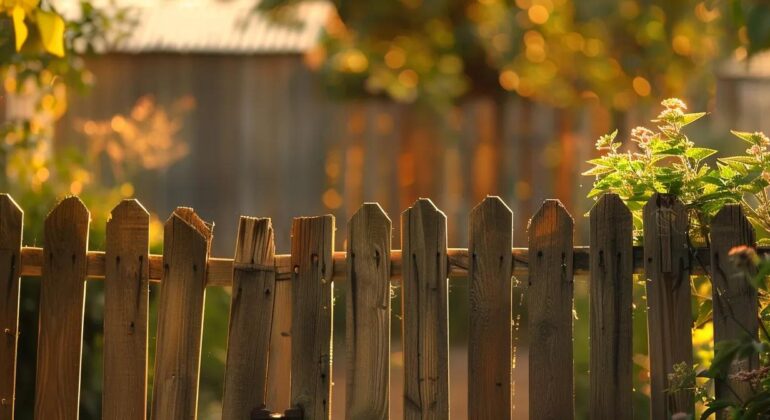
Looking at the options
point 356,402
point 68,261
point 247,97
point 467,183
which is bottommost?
point 356,402

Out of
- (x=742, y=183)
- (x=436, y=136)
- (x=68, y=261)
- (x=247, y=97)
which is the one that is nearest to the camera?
(x=742, y=183)

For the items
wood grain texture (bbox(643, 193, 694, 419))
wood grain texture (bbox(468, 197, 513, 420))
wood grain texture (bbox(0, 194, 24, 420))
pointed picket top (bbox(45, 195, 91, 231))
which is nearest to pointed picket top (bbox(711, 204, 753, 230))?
wood grain texture (bbox(643, 193, 694, 419))

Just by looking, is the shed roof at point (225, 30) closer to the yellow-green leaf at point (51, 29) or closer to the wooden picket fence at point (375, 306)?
the yellow-green leaf at point (51, 29)

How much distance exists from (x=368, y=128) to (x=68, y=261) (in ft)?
25.3

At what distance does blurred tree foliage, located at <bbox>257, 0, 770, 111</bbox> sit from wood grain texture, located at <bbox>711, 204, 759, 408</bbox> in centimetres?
826

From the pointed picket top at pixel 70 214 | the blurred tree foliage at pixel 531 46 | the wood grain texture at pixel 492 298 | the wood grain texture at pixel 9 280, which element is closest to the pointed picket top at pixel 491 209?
the wood grain texture at pixel 492 298

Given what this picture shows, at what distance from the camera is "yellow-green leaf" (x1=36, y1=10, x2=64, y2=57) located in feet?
13.0

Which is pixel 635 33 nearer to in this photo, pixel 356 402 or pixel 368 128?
pixel 368 128

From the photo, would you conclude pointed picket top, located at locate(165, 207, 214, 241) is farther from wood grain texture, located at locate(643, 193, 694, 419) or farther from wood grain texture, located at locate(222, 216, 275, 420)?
wood grain texture, located at locate(643, 193, 694, 419)

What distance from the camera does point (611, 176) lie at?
12.1 ft

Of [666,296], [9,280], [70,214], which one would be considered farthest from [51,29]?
[666,296]

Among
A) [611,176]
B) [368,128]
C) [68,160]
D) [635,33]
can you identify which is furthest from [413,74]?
[611,176]

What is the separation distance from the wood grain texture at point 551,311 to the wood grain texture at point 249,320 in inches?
33.2

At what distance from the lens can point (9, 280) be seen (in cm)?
382
